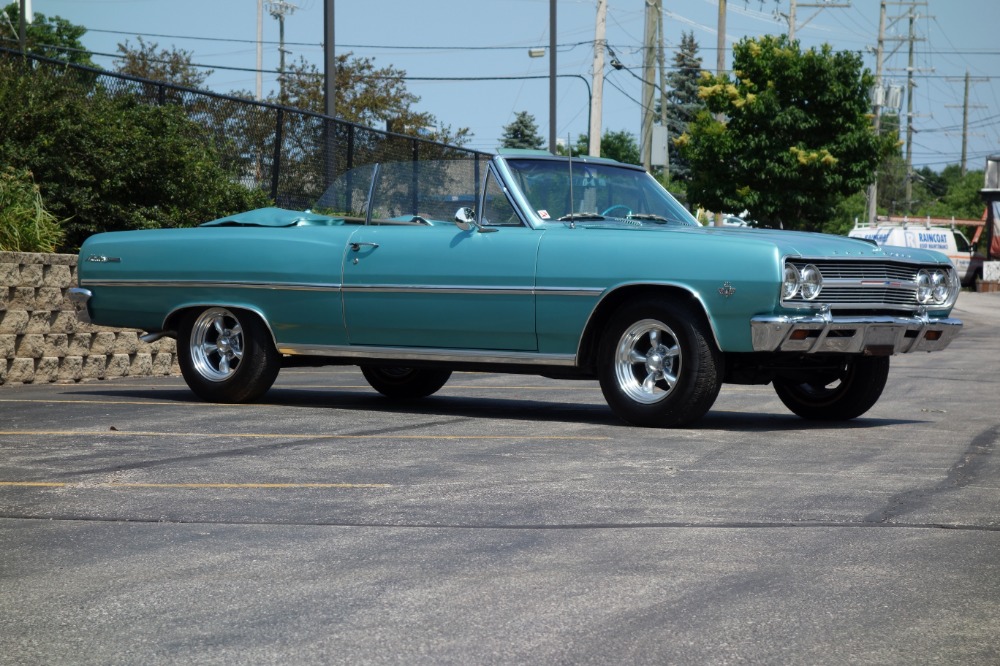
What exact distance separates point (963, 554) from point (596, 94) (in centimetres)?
3079

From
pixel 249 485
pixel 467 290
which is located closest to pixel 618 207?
pixel 467 290

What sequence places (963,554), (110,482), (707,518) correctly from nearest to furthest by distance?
(963,554), (707,518), (110,482)

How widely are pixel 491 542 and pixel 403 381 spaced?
5939mm

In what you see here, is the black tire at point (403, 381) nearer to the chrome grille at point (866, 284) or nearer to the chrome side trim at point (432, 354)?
the chrome side trim at point (432, 354)

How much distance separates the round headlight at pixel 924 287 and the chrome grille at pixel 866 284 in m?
0.05

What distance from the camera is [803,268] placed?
27.1 feet

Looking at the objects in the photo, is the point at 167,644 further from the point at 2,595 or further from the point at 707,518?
the point at 707,518

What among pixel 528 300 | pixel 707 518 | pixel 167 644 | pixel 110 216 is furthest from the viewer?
pixel 110 216

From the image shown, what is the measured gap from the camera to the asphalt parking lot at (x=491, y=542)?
12.9ft

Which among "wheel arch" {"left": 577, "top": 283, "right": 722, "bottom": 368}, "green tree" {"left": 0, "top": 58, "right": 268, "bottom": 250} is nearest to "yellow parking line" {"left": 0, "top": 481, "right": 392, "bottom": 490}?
"wheel arch" {"left": 577, "top": 283, "right": 722, "bottom": 368}

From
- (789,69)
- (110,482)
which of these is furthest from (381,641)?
(789,69)

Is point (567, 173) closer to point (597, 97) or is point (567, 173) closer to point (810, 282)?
point (810, 282)

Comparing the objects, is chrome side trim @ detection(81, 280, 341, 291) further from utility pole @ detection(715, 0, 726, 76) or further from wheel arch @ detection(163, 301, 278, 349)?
utility pole @ detection(715, 0, 726, 76)

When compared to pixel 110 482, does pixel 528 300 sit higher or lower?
higher
